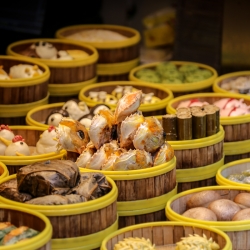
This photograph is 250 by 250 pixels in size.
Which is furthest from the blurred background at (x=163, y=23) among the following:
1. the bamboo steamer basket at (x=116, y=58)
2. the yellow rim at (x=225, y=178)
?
the yellow rim at (x=225, y=178)

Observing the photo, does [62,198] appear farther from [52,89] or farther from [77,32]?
[77,32]

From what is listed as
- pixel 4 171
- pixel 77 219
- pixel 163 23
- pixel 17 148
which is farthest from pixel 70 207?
pixel 163 23

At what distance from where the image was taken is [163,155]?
157 inches

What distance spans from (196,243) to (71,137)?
41.3 inches

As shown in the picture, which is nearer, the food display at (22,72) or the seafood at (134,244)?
the seafood at (134,244)

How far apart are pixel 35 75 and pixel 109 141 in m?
1.57

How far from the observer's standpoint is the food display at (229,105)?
509 cm

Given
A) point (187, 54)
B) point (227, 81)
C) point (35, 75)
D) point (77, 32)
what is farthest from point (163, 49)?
point (35, 75)

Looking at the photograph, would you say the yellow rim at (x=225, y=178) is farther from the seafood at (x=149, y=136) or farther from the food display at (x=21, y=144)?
the food display at (x=21, y=144)

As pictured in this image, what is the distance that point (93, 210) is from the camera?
3.51 metres

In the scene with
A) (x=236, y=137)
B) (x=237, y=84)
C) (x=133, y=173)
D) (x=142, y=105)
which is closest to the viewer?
(x=133, y=173)

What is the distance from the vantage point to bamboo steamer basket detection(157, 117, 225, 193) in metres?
4.38

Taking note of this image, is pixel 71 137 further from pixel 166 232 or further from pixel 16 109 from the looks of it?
pixel 16 109

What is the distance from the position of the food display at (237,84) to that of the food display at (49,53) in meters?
1.20
